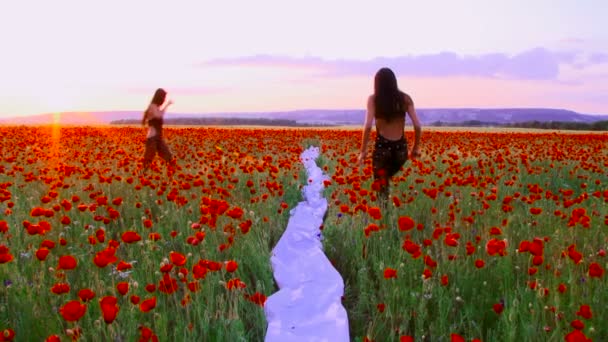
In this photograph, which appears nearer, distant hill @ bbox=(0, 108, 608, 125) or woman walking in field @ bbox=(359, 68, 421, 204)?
woman walking in field @ bbox=(359, 68, 421, 204)

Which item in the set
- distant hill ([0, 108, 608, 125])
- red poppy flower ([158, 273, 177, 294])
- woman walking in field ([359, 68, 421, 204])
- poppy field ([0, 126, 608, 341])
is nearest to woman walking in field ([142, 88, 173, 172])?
poppy field ([0, 126, 608, 341])

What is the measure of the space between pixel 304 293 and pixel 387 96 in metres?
3.35

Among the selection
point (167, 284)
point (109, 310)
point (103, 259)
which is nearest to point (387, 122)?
point (167, 284)

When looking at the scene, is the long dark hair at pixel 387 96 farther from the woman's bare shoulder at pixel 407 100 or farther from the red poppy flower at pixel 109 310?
the red poppy flower at pixel 109 310

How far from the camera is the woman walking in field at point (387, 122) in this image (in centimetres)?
700

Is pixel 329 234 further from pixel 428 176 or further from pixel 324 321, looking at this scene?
pixel 428 176

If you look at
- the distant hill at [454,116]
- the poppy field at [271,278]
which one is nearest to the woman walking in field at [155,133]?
the poppy field at [271,278]

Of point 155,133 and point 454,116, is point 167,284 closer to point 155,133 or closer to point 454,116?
point 155,133

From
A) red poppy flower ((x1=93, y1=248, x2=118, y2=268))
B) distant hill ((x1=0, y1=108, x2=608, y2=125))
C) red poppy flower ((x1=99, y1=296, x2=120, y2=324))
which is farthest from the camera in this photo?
distant hill ((x1=0, y1=108, x2=608, y2=125))

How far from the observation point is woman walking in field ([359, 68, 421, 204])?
6996 millimetres

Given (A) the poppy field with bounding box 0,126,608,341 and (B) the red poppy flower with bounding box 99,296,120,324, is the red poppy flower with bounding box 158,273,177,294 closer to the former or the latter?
(A) the poppy field with bounding box 0,126,608,341

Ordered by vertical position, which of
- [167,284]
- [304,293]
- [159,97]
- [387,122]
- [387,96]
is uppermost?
[159,97]

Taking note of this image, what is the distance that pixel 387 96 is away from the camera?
7.02 metres

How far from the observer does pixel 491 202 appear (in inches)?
295
